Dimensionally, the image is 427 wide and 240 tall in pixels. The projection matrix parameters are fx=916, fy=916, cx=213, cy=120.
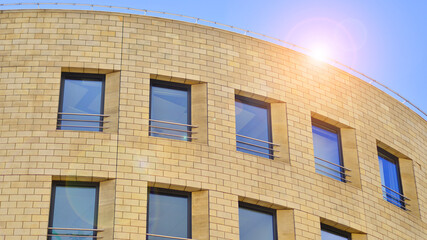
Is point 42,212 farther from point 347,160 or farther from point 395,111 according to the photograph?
point 395,111

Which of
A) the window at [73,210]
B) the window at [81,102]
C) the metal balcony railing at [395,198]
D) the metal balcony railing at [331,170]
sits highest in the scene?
the window at [81,102]

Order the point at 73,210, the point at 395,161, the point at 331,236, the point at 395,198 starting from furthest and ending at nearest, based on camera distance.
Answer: the point at 395,161, the point at 395,198, the point at 331,236, the point at 73,210

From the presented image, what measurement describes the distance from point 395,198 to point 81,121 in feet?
40.8

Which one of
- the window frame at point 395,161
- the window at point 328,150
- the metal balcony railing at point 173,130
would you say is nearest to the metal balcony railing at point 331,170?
the window at point 328,150

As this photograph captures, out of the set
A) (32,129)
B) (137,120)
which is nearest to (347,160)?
(137,120)

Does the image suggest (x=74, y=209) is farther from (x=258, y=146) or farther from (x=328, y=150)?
(x=328, y=150)

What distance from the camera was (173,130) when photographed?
29.5 metres

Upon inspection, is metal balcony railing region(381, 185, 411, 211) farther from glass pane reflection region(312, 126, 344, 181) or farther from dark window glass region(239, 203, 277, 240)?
dark window glass region(239, 203, 277, 240)

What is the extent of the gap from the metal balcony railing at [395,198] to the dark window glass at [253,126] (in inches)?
212

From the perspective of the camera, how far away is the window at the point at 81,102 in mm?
29000

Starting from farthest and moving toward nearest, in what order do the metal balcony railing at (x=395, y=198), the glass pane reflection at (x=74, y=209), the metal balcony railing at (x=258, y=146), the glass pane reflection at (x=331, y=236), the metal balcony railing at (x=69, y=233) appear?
the metal balcony railing at (x=395, y=198) → the glass pane reflection at (x=331, y=236) → the metal balcony railing at (x=258, y=146) → the glass pane reflection at (x=74, y=209) → the metal balcony railing at (x=69, y=233)

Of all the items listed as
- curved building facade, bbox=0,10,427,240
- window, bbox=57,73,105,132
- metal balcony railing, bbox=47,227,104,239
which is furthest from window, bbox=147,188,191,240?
window, bbox=57,73,105,132

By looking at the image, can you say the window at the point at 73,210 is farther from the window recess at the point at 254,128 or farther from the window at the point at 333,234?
the window at the point at 333,234

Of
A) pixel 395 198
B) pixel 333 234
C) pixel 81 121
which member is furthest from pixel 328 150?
pixel 81 121
